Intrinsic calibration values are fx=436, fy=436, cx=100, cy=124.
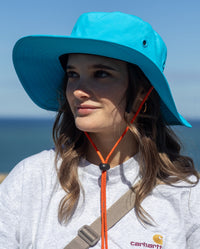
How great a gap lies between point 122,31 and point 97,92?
394 mm

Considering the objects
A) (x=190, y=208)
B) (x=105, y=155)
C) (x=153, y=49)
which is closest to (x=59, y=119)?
(x=105, y=155)

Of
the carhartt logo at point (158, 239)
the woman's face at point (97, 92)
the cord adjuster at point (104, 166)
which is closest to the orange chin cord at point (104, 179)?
the cord adjuster at point (104, 166)

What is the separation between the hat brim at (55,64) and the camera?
2.59 m

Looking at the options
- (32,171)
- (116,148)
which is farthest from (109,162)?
(32,171)

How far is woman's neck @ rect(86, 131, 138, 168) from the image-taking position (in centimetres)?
292

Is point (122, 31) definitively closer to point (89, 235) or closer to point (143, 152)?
point (143, 152)

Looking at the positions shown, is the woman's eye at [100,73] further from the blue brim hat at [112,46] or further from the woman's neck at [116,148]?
the woman's neck at [116,148]

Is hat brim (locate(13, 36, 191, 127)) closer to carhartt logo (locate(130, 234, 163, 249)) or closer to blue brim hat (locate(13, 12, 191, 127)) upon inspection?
blue brim hat (locate(13, 12, 191, 127))

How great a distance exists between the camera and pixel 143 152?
2885mm

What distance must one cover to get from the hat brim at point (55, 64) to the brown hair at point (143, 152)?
0.11 m

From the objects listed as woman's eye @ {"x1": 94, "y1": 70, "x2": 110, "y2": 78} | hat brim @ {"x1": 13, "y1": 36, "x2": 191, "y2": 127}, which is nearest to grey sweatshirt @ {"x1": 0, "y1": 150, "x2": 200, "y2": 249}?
hat brim @ {"x1": 13, "y1": 36, "x2": 191, "y2": 127}

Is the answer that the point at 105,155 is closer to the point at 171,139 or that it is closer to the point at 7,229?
the point at 171,139

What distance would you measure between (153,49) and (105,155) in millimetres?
780

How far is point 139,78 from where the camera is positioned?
283 cm
